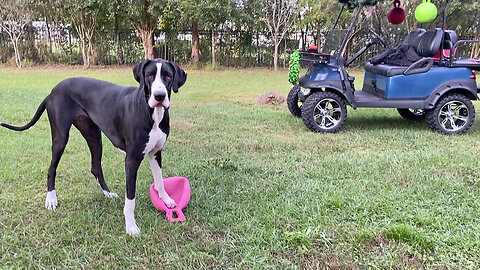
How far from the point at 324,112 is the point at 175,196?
3118mm

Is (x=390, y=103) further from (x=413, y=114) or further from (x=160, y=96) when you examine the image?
(x=160, y=96)

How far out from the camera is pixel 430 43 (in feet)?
18.5

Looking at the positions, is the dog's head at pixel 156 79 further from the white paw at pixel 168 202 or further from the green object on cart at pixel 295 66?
the green object on cart at pixel 295 66

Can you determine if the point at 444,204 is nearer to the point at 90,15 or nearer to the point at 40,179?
the point at 40,179

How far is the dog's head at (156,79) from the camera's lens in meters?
2.29

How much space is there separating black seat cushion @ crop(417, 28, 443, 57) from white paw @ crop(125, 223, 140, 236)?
4930 mm

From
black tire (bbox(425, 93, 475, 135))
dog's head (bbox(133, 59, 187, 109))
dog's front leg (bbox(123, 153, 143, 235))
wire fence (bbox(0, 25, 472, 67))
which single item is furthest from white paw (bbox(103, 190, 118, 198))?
wire fence (bbox(0, 25, 472, 67))

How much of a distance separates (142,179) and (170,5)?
447 inches

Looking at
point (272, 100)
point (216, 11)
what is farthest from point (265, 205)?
point (216, 11)

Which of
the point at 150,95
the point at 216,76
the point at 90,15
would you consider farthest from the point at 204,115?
the point at 90,15

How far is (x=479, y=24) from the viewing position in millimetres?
15383

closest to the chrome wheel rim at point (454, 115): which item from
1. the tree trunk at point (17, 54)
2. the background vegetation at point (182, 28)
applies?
the background vegetation at point (182, 28)

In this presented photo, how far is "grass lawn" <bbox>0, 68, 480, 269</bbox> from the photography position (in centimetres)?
239

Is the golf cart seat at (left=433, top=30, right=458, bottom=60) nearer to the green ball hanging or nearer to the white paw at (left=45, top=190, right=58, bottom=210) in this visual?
the green ball hanging
